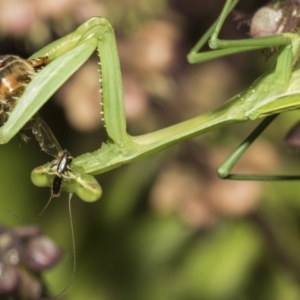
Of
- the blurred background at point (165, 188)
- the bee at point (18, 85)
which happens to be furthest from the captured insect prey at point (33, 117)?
the blurred background at point (165, 188)

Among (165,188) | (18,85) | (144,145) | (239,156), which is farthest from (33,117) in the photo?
(165,188)

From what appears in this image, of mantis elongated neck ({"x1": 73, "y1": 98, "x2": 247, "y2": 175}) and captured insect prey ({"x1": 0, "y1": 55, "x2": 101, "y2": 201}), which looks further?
mantis elongated neck ({"x1": 73, "y1": 98, "x2": 247, "y2": 175})

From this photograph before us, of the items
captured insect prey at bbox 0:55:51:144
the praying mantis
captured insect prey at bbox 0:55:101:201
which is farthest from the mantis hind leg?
captured insect prey at bbox 0:55:51:144

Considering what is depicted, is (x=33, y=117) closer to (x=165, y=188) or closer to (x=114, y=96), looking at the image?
(x=114, y=96)

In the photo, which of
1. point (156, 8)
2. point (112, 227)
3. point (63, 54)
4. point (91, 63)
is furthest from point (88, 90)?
point (63, 54)

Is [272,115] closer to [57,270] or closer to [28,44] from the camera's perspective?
[28,44]

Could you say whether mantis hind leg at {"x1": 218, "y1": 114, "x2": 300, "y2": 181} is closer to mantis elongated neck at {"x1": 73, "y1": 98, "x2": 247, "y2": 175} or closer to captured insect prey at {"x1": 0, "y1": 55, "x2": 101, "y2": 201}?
mantis elongated neck at {"x1": 73, "y1": 98, "x2": 247, "y2": 175}
